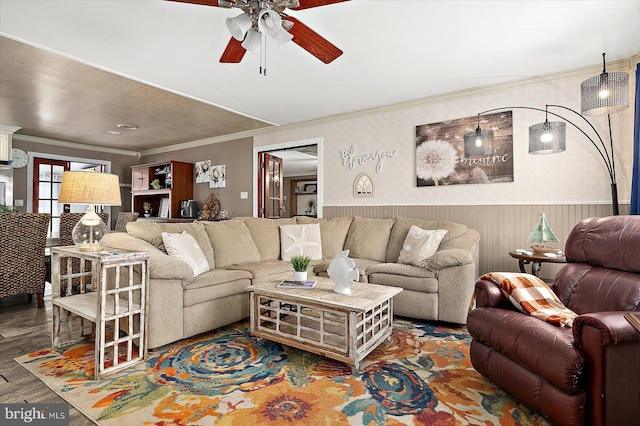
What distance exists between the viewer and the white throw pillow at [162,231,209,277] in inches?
115

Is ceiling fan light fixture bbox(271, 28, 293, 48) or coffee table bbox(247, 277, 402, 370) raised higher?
ceiling fan light fixture bbox(271, 28, 293, 48)

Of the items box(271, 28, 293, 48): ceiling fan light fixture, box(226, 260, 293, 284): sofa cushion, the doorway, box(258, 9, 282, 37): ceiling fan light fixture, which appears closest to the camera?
box(258, 9, 282, 37): ceiling fan light fixture

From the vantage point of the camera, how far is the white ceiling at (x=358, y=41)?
241 cm

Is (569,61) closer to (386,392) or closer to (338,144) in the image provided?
(338,144)

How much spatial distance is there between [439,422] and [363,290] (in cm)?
101

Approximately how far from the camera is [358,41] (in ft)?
9.43

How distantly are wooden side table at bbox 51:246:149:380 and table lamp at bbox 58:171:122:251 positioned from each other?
0.14m

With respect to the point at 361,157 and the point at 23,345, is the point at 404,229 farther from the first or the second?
the point at 23,345

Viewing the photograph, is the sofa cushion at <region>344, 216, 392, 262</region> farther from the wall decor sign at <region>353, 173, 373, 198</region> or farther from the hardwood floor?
the hardwood floor

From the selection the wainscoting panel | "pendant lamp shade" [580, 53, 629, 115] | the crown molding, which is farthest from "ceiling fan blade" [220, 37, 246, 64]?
the crown molding

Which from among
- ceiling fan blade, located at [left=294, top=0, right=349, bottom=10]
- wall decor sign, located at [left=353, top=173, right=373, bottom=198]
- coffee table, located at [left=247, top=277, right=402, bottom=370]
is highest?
ceiling fan blade, located at [left=294, top=0, right=349, bottom=10]

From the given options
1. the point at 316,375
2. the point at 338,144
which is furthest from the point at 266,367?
the point at 338,144

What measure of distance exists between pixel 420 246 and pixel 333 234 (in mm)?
1269

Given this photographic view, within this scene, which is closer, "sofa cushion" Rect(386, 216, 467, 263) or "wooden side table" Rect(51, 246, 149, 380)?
"wooden side table" Rect(51, 246, 149, 380)
